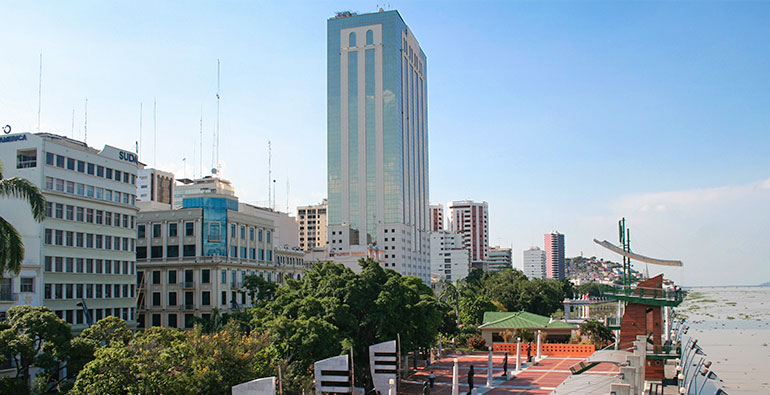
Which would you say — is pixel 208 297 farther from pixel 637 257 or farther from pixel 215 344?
pixel 637 257

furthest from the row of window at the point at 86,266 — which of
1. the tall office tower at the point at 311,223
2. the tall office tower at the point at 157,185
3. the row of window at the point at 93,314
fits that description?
the tall office tower at the point at 311,223

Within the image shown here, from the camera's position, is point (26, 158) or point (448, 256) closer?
point (26, 158)

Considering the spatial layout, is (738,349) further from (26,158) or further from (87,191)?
(26,158)

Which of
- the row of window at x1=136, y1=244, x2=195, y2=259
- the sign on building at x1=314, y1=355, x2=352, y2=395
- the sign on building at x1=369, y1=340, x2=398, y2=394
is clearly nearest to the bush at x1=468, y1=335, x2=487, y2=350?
the row of window at x1=136, y1=244, x2=195, y2=259

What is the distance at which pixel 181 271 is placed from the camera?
59.1m

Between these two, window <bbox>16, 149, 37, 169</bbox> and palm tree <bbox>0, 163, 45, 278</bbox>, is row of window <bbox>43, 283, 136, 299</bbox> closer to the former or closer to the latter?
window <bbox>16, 149, 37, 169</bbox>

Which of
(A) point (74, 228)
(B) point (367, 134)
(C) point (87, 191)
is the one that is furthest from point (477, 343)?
(B) point (367, 134)

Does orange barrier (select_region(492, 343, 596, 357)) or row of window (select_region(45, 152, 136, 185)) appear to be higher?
row of window (select_region(45, 152, 136, 185))

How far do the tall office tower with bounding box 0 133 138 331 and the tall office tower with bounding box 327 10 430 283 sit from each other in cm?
8152

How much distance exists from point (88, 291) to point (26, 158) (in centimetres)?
1035

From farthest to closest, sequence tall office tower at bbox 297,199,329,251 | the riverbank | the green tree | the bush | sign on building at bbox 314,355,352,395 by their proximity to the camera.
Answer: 1. tall office tower at bbox 297,199,329,251
2. the bush
3. the riverbank
4. the green tree
5. sign on building at bbox 314,355,352,395

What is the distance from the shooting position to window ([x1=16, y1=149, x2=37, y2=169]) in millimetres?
43125

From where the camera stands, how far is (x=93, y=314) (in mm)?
46406

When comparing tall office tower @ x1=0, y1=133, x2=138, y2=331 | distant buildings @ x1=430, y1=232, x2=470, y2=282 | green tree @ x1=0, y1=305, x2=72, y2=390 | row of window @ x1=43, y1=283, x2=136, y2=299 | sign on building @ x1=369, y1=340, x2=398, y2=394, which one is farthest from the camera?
distant buildings @ x1=430, y1=232, x2=470, y2=282
